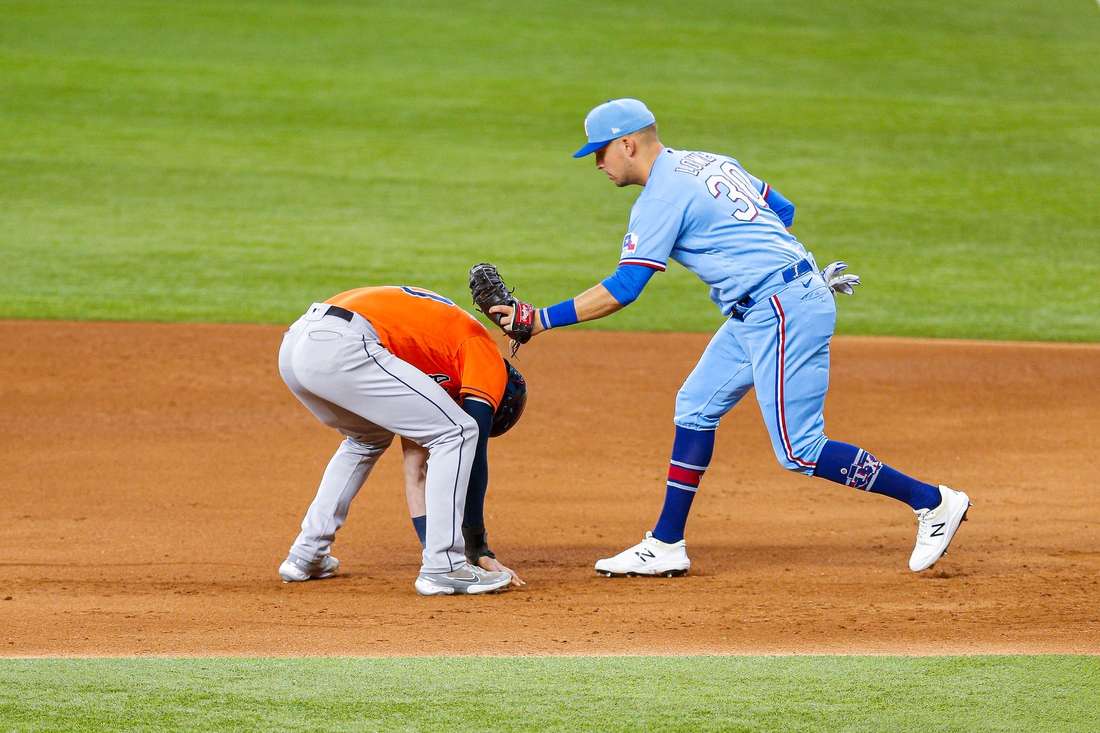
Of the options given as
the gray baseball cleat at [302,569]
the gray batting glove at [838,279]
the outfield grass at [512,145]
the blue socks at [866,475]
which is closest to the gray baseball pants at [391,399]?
the gray baseball cleat at [302,569]

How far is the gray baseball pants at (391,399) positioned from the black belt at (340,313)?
0.06ft

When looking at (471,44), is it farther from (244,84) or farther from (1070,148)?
(1070,148)

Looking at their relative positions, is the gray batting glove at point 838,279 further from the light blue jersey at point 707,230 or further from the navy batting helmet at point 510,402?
the navy batting helmet at point 510,402

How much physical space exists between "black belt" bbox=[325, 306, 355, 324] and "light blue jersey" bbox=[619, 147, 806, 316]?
1.14 metres

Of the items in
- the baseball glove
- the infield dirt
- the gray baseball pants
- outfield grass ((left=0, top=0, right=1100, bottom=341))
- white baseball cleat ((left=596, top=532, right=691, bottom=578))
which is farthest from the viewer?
outfield grass ((left=0, top=0, right=1100, bottom=341))

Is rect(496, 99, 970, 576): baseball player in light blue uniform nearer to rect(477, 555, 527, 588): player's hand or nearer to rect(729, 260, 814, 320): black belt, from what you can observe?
rect(729, 260, 814, 320): black belt

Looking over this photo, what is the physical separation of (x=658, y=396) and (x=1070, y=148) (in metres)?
13.3

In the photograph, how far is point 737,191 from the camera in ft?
16.2

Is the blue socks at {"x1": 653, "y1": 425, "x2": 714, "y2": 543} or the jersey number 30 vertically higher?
the jersey number 30

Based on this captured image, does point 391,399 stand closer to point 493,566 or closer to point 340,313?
point 340,313

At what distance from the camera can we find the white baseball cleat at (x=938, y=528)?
Result: 16.5 ft

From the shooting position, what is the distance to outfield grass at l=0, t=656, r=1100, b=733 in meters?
3.31

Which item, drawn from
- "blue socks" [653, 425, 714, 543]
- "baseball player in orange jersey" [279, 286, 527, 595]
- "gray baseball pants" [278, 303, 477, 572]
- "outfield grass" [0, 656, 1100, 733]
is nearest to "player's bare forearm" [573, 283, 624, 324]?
"baseball player in orange jersey" [279, 286, 527, 595]

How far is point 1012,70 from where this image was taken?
2375cm
